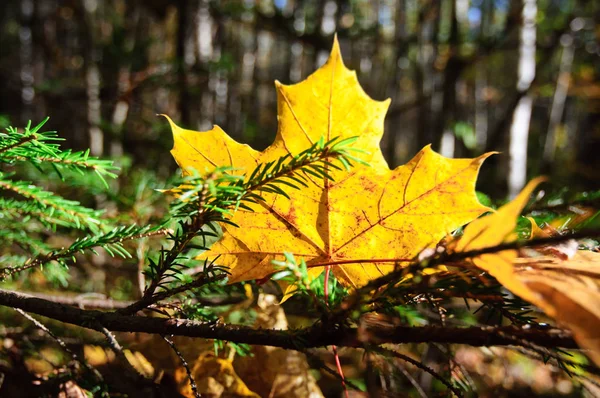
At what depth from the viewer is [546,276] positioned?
392 millimetres

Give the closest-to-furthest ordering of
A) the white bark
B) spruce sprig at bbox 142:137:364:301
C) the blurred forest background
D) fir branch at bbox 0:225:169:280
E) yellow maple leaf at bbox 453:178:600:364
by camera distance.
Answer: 1. yellow maple leaf at bbox 453:178:600:364
2. spruce sprig at bbox 142:137:364:301
3. fir branch at bbox 0:225:169:280
4. the blurred forest background
5. the white bark

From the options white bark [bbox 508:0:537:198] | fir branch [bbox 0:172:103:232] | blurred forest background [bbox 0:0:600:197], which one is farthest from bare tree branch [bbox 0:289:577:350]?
white bark [bbox 508:0:537:198]

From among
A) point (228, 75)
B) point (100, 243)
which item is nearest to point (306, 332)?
point (100, 243)

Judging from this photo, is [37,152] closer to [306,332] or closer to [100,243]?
[100,243]

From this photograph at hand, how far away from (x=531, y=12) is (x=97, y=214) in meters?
3.09

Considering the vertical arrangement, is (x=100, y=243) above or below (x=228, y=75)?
below

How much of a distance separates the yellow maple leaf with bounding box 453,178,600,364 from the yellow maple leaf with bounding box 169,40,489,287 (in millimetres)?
145

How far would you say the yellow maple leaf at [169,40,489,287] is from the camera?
550 millimetres

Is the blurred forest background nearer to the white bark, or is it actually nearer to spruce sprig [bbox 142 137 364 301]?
the white bark

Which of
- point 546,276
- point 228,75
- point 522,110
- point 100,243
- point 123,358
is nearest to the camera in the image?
point 546,276

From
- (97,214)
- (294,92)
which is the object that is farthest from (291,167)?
(97,214)

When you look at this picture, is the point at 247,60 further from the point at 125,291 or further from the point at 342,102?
the point at 342,102

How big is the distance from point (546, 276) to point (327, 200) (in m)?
0.28

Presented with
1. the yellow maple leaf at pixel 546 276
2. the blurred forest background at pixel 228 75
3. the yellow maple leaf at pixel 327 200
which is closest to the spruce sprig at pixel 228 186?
the yellow maple leaf at pixel 327 200
